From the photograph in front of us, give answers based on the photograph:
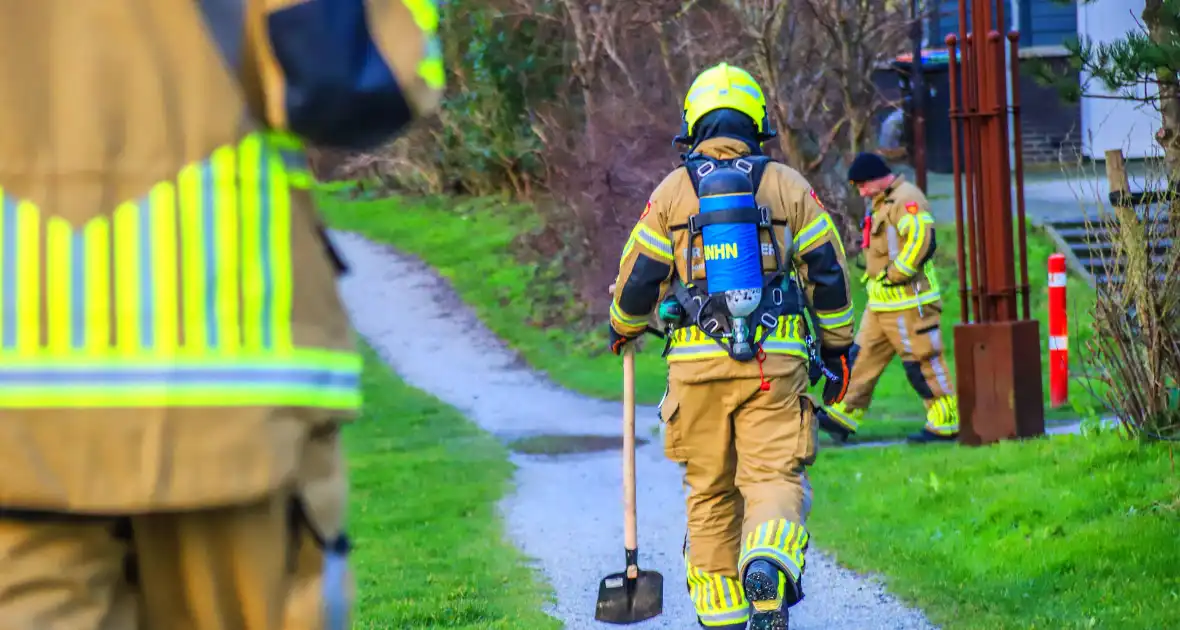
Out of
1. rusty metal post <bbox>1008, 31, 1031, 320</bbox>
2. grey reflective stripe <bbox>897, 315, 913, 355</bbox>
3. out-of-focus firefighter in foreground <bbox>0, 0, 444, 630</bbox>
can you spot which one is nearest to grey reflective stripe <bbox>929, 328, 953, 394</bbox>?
grey reflective stripe <bbox>897, 315, 913, 355</bbox>

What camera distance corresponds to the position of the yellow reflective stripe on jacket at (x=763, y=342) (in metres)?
5.80

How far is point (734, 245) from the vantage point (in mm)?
5730

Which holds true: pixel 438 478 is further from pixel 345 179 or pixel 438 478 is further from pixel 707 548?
pixel 345 179

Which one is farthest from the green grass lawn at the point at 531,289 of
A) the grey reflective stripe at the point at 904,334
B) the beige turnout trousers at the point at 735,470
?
the beige turnout trousers at the point at 735,470

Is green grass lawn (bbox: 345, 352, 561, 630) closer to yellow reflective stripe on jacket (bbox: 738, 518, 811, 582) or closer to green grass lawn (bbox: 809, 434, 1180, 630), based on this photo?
yellow reflective stripe on jacket (bbox: 738, 518, 811, 582)

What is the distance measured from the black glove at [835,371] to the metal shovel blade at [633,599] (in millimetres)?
1100

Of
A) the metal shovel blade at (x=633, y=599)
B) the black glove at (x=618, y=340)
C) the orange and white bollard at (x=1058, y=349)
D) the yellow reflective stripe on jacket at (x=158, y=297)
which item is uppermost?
the yellow reflective stripe on jacket at (x=158, y=297)

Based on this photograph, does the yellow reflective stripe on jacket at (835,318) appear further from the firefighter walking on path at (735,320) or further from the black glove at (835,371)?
the black glove at (835,371)

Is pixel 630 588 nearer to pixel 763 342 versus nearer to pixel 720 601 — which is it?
pixel 720 601

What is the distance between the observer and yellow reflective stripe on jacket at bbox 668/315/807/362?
5805 millimetres

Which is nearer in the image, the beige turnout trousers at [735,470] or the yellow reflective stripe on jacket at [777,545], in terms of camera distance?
A: the yellow reflective stripe on jacket at [777,545]

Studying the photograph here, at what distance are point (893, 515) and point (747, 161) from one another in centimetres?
341

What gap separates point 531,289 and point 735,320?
16.0 meters

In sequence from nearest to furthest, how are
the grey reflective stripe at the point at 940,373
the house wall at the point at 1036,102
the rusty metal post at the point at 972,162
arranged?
the rusty metal post at the point at 972,162 < the grey reflective stripe at the point at 940,373 < the house wall at the point at 1036,102
